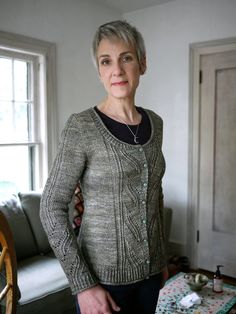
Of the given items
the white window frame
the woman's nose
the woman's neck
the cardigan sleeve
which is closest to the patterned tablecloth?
the cardigan sleeve

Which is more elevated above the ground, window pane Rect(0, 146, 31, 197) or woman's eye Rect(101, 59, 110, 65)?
woman's eye Rect(101, 59, 110, 65)

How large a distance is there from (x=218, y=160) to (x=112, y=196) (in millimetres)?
2603

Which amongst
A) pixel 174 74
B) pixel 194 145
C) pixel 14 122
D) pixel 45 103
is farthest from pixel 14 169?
pixel 174 74

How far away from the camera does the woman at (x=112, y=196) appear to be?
92cm

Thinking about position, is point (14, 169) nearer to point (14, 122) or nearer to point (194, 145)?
point (14, 122)

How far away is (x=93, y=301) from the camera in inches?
36.3

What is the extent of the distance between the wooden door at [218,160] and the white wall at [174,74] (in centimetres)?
20

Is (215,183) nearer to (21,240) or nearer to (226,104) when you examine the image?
(226,104)

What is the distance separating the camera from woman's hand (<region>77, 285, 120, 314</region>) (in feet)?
3.01

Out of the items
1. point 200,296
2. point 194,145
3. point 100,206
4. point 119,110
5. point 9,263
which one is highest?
point 119,110

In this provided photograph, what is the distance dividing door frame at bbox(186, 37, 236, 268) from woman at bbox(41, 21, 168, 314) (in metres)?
2.49

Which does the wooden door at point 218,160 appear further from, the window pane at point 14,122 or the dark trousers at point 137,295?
the dark trousers at point 137,295

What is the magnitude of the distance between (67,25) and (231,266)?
2834 millimetres

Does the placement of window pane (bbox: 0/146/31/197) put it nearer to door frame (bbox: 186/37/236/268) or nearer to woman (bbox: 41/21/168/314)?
door frame (bbox: 186/37/236/268)
